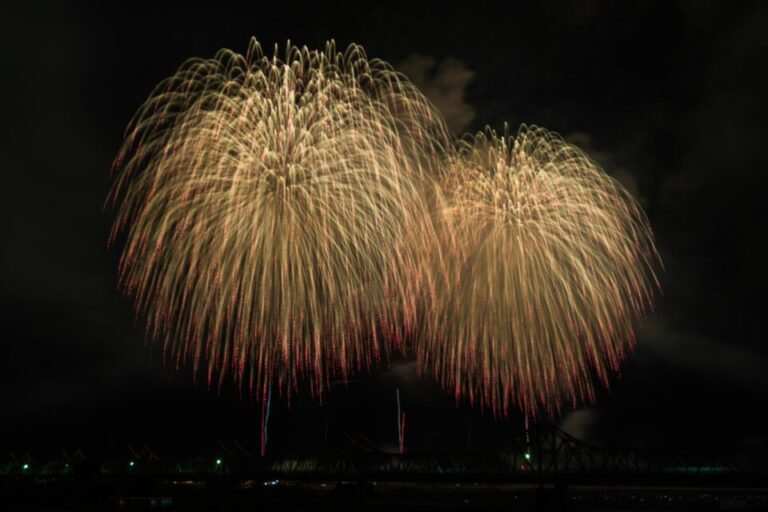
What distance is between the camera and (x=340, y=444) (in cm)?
12406

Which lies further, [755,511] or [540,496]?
[755,511]

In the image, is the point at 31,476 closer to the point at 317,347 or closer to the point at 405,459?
the point at 405,459

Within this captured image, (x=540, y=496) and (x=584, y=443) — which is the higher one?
(x=584, y=443)

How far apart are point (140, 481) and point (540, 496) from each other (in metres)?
73.4

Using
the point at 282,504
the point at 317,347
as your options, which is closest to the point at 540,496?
the point at 282,504

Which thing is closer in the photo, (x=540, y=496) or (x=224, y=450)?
(x=540, y=496)

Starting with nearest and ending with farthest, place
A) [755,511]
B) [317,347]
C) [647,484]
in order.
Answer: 1. [317,347]
2. [647,484]
3. [755,511]

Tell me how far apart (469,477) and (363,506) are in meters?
18.6

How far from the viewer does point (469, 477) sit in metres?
83.9

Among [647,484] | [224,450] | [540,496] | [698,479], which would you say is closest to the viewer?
[698,479]

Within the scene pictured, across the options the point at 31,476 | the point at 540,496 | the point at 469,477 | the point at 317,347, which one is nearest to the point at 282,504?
the point at 469,477

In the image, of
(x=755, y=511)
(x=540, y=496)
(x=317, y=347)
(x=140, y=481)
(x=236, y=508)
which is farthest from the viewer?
(x=140, y=481)

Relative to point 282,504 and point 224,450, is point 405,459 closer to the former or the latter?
point 282,504

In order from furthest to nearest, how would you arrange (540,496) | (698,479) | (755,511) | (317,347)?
(755,511) → (540,496) → (698,479) → (317,347)
